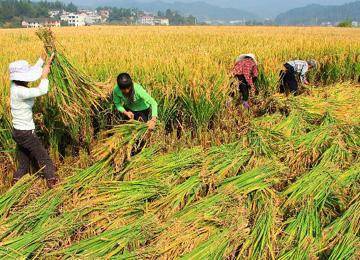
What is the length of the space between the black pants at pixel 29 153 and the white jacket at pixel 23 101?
7cm

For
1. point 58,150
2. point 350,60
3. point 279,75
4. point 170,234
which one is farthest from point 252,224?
point 350,60

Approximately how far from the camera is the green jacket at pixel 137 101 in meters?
3.65

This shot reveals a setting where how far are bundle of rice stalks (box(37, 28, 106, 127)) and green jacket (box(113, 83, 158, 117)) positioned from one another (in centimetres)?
16

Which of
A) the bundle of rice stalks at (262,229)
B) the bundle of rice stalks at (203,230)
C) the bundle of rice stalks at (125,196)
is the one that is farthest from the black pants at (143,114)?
the bundle of rice stalks at (262,229)

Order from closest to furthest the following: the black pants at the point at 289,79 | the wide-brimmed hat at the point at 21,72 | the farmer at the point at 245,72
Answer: the wide-brimmed hat at the point at 21,72 < the farmer at the point at 245,72 < the black pants at the point at 289,79

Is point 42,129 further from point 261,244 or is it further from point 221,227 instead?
point 261,244

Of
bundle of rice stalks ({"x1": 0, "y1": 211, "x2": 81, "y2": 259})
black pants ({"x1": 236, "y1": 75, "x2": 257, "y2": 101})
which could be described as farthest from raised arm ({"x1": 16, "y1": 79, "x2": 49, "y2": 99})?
black pants ({"x1": 236, "y1": 75, "x2": 257, "y2": 101})

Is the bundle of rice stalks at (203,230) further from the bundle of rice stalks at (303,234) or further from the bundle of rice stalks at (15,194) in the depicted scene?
the bundle of rice stalks at (15,194)

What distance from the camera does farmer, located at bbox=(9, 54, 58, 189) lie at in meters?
3.03

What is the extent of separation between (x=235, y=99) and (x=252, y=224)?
2.81m

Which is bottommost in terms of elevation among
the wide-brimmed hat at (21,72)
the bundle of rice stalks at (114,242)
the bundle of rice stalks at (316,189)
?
the bundle of rice stalks at (114,242)

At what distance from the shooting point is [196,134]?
4.41 metres

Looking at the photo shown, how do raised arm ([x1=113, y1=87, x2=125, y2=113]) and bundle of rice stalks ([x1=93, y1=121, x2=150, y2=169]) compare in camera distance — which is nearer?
Result: bundle of rice stalks ([x1=93, y1=121, x2=150, y2=169])

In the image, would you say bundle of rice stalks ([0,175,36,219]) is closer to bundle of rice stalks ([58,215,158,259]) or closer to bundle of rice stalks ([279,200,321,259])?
bundle of rice stalks ([58,215,158,259])
